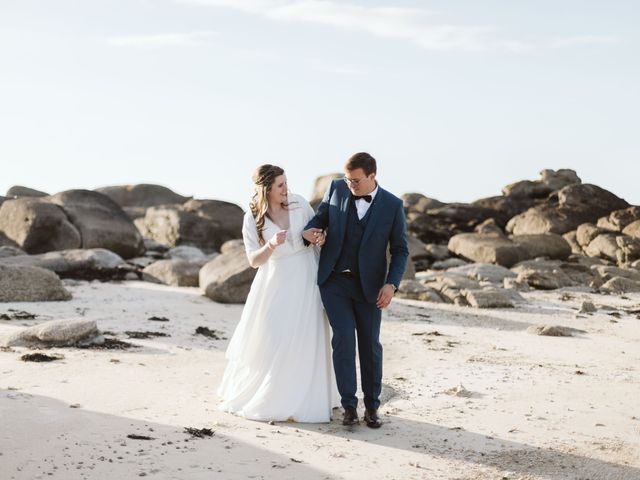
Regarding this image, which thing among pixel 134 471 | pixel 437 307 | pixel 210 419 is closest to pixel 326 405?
pixel 210 419

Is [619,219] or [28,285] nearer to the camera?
[28,285]

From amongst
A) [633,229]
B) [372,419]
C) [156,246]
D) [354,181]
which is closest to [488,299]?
[372,419]

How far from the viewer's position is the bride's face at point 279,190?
23.1 feet

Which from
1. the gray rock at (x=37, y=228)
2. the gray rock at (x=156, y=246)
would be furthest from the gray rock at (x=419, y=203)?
the gray rock at (x=37, y=228)

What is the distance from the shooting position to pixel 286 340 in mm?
Answer: 6988

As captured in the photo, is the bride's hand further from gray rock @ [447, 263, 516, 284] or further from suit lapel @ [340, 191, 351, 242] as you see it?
gray rock @ [447, 263, 516, 284]

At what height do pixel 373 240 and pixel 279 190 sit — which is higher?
pixel 279 190

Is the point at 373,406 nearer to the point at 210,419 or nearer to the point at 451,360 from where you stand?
the point at 210,419

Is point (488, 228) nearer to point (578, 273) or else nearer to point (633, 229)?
point (633, 229)

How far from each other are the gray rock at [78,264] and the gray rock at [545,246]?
534 inches

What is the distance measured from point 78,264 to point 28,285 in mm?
3939

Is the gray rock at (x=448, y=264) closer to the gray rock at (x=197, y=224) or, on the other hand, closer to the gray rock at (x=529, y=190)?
the gray rock at (x=197, y=224)

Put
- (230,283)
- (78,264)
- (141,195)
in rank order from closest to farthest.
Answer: (230,283)
(78,264)
(141,195)

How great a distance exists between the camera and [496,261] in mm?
26047
